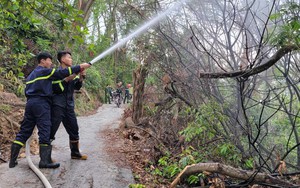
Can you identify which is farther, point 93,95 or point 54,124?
point 93,95

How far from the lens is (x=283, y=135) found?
5816 millimetres

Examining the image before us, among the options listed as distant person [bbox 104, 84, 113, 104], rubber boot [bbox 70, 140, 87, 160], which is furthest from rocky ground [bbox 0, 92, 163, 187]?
distant person [bbox 104, 84, 113, 104]

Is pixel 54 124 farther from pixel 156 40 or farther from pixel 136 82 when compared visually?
pixel 136 82

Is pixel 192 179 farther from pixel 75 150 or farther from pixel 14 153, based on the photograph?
pixel 14 153

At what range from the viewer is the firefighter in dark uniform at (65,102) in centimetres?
446

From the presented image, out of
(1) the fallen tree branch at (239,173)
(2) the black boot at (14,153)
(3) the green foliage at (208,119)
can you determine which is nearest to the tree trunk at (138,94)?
(3) the green foliage at (208,119)

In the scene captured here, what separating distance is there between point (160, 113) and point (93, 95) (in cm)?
1011

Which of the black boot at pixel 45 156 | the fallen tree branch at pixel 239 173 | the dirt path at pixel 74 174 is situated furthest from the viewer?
the black boot at pixel 45 156

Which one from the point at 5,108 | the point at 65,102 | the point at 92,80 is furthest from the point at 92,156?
the point at 92,80

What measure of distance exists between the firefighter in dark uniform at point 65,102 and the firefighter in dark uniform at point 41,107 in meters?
0.19

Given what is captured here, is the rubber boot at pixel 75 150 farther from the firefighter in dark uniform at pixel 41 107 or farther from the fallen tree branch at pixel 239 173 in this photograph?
the fallen tree branch at pixel 239 173

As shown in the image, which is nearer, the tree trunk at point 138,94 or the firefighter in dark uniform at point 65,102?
the firefighter in dark uniform at point 65,102

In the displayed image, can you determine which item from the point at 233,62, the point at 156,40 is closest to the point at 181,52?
the point at 156,40

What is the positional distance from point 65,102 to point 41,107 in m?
0.49
